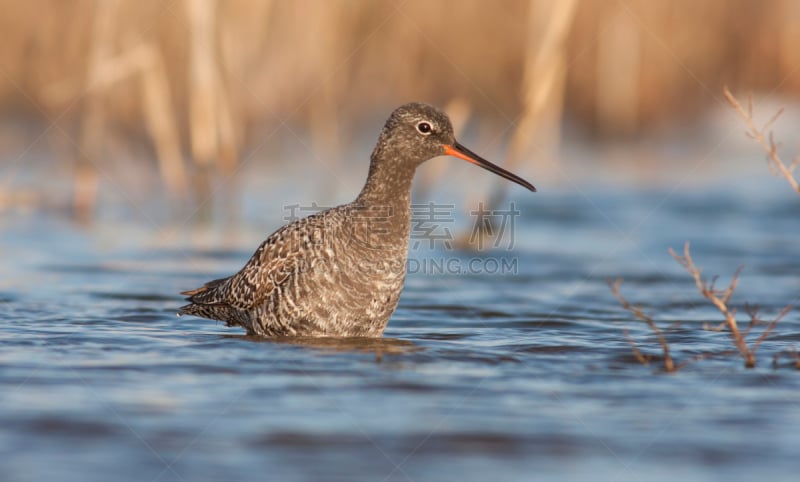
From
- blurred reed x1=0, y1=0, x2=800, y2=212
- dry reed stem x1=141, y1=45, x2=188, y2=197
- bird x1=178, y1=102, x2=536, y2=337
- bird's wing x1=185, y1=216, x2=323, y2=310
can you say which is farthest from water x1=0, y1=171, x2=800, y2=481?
blurred reed x1=0, y1=0, x2=800, y2=212

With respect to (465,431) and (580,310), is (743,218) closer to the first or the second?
(580,310)

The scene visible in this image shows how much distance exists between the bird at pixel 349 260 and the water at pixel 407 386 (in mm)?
253

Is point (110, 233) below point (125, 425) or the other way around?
the other way around

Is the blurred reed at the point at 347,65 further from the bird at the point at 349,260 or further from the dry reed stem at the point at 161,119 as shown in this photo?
the bird at the point at 349,260

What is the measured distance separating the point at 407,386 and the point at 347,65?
14686mm

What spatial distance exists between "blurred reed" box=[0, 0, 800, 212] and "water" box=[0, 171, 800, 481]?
261 cm

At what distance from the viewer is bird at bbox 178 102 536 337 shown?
351 inches

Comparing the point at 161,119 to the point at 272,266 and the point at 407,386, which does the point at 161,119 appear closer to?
the point at 272,266

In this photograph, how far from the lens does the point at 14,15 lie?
2016 centimetres

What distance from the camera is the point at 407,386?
7.72 meters

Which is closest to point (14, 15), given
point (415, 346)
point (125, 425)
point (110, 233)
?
point (110, 233)

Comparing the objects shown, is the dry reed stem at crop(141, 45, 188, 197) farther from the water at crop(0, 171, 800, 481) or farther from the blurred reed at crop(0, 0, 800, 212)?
the water at crop(0, 171, 800, 481)

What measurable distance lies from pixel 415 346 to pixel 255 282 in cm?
144

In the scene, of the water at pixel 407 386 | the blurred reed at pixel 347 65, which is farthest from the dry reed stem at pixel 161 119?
the water at pixel 407 386
